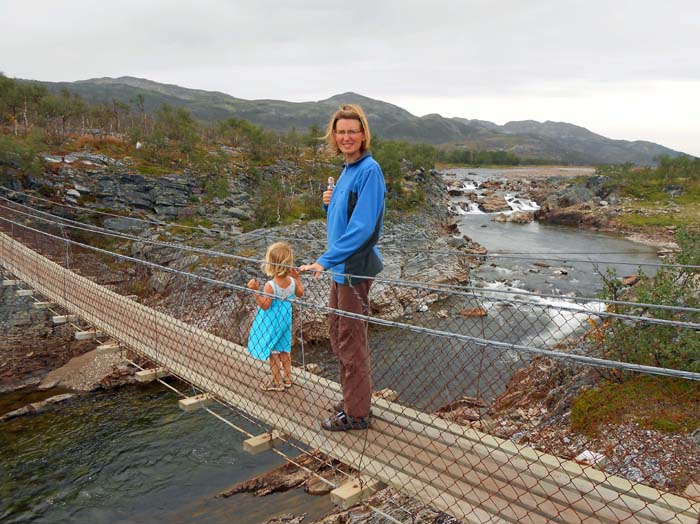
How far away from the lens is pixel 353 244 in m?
2.12

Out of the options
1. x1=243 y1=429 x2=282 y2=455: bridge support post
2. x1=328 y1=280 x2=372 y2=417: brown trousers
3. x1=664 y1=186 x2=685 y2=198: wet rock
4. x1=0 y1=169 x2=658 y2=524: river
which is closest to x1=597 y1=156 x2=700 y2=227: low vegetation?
x1=664 y1=186 x2=685 y2=198: wet rock

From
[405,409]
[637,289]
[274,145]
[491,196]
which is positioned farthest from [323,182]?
[405,409]

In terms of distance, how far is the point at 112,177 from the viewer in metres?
15.0

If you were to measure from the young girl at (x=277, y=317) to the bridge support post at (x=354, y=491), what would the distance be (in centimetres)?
99

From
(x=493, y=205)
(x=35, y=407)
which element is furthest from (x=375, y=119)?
(x=35, y=407)

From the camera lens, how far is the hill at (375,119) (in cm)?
12750

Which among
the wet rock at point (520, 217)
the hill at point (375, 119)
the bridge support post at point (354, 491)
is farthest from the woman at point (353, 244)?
the hill at point (375, 119)

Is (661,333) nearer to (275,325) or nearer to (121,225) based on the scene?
(275,325)

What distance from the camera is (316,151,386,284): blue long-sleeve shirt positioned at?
6.90 feet

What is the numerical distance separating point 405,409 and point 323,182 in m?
17.6

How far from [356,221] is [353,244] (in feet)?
0.33

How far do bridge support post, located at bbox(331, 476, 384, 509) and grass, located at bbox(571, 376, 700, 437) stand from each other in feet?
8.54

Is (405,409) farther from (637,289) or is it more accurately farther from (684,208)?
(684,208)

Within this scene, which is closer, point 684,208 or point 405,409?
point 405,409
